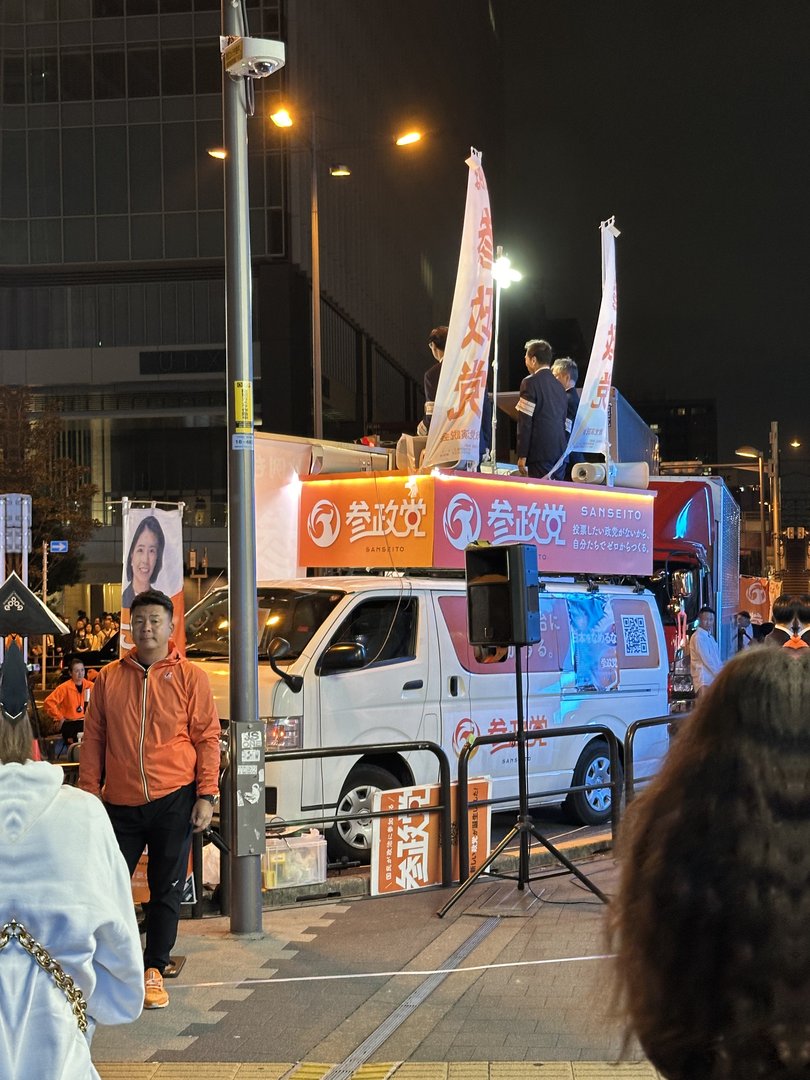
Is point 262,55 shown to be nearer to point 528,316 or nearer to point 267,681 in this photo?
point 267,681

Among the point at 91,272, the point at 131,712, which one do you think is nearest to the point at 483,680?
the point at 131,712

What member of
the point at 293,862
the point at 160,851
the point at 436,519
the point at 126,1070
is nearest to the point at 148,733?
the point at 160,851

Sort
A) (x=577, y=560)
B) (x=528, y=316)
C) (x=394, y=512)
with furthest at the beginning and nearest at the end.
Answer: (x=528, y=316)
(x=577, y=560)
(x=394, y=512)

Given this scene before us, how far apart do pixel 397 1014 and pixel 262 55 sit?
5513 mm

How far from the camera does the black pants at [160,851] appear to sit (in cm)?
650

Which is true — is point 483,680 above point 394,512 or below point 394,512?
below

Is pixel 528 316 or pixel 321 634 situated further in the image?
pixel 528 316

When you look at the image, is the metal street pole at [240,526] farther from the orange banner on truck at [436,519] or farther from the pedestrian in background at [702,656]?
the pedestrian in background at [702,656]

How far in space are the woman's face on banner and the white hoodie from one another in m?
10.6

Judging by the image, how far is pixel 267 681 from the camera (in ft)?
32.0

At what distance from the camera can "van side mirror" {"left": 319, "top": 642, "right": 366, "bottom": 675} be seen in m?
10.0

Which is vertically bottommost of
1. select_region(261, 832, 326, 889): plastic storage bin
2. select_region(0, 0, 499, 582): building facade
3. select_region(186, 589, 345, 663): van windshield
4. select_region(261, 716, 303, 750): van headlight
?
select_region(261, 832, 326, 889): plastic storage bin

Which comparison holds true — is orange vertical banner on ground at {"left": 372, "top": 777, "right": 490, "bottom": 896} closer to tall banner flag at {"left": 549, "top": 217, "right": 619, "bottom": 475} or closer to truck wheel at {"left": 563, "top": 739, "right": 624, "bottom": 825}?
truck wheel at {"left": 563, "top": 739, "right": 624, "bottom": 825}

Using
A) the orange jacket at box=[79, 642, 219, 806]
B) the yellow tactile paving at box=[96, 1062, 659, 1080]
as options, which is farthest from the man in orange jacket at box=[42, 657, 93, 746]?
the yellow tactile paving at box=[96, 1062, 659, 1080]
